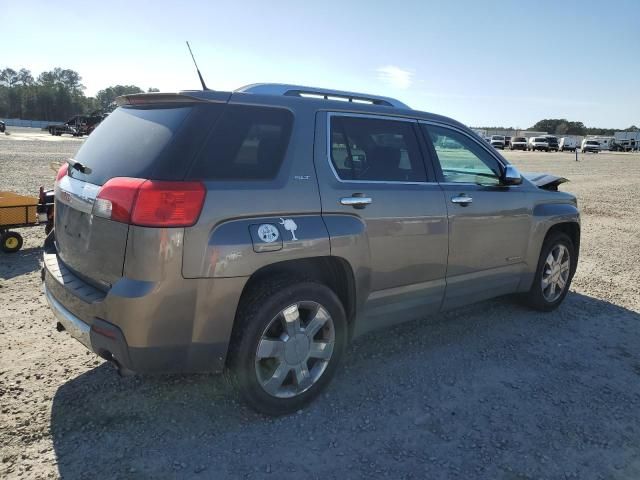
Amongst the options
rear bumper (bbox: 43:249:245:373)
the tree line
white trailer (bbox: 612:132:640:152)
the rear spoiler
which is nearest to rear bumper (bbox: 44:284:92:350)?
rear bumper (bbox: 43:249:245:373)

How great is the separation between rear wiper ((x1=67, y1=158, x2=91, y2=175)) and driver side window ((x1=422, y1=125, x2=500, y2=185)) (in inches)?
95.6

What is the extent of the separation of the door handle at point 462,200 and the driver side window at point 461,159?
15 cm

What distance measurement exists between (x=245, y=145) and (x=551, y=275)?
365cm

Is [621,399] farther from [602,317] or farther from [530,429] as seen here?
[602,317]

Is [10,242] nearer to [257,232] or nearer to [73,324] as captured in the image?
[73,324]

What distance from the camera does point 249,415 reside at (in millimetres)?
3174

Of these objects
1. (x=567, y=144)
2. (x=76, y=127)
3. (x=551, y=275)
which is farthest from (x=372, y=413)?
(x=567, y=144)

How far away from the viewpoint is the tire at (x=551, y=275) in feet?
16.5

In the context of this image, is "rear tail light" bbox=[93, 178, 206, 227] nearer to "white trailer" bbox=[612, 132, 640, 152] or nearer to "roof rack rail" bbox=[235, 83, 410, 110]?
"roof rack rail" bbox=[235, 83, 410, 110]

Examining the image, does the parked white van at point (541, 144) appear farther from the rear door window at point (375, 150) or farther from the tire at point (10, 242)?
the rear door window at point (375, 150)

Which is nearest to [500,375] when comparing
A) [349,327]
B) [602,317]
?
[349,327]

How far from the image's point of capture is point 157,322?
2.62 meters

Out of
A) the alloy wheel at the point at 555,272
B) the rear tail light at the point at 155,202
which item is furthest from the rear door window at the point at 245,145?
the alloy wheel at the point at 555,272

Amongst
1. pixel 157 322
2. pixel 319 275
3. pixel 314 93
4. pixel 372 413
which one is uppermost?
pixel 314 93
